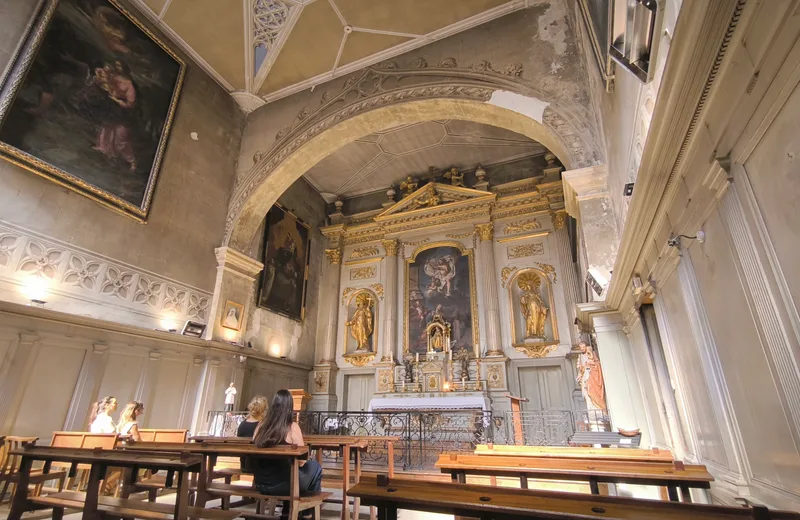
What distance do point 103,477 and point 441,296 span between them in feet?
30.7

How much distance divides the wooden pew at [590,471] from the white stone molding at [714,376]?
0.51 feet

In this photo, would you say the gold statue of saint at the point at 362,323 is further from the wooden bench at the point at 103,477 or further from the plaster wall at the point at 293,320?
the wooden bench at the point at 103,477

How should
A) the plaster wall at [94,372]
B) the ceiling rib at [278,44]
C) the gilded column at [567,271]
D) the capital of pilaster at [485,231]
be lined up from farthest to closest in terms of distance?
1. the capital of pilaster at [485,231]
2. the gilded column at [567,271]
3. the ceiling rib at [278,44]
4. the plaster wall at [94,372]

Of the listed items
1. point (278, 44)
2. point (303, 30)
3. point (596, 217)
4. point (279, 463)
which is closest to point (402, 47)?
point (303, 30)

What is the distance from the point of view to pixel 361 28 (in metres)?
8.25

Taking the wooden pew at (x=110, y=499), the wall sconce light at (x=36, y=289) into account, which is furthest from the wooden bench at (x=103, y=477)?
the wall sconce light at (x=36, y=289)

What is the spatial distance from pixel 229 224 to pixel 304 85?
3720 mm

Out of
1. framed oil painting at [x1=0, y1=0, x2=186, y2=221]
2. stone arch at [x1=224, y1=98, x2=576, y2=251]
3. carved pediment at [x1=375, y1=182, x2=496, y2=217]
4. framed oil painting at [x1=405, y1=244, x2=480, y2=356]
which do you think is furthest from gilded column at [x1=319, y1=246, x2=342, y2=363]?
framed oil painting at [x1=0, y1=0, x2=186, y2=221]

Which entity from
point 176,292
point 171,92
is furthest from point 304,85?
point 176,292

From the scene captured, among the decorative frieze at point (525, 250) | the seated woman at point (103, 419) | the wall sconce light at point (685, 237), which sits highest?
the decorative frieze at point (525, 250)

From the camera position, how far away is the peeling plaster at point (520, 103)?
650 cm

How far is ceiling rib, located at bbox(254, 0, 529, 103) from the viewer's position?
766 cm

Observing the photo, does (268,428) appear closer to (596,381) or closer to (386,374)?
(596,381)

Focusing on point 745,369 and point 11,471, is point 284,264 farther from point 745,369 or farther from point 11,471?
point 745,369
